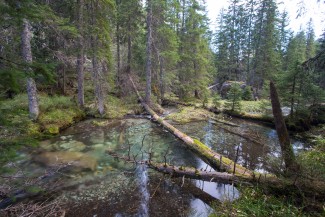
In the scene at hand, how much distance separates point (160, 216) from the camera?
4781 mm

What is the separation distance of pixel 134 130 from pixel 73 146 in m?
3.79

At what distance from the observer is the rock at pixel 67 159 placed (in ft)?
24.0

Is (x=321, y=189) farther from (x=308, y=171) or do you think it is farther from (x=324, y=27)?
(x=324, y=27)

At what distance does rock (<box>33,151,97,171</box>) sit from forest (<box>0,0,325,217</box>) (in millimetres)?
40

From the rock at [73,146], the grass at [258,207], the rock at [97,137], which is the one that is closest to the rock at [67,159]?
the rock at [73,146]

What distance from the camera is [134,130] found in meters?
12.0

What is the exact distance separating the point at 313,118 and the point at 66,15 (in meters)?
18.2

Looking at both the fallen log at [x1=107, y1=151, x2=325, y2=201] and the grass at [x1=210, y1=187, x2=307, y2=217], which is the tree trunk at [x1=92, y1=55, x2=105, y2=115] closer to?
the fallen log at [x1=107, y1=151, x2=325, y2=201]

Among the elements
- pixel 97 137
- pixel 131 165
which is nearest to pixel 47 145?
pixel 97 137

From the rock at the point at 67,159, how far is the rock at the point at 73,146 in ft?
1.47

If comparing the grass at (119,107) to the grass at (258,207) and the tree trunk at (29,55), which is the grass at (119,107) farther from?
the grass at (258,207)

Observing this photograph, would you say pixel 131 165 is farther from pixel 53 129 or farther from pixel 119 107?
pixel 119 107

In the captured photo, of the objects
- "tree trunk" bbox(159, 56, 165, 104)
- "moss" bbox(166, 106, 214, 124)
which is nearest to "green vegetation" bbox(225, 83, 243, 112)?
"moss" bbox(166, 106, 214, 124)

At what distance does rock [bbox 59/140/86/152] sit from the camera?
876cm
